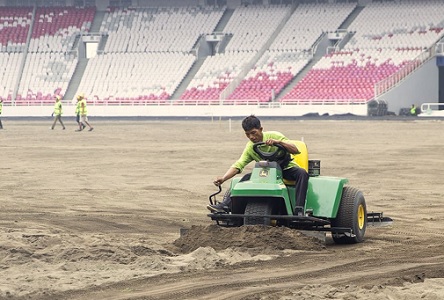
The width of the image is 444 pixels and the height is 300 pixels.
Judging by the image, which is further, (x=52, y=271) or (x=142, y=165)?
(x=142, y=165)

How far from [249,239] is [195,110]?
50.8 metres

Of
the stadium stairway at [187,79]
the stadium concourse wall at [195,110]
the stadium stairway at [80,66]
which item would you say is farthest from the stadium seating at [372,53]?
the stadium stairway at [80,66]

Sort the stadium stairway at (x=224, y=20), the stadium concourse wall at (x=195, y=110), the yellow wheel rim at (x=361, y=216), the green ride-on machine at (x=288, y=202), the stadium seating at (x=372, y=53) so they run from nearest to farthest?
the green ride-on machine at (x=288, y=202)
the yellow wheel rim at (x=361, y=216)
the stadium concourse wall at (x=195, y=110)
the stadium seating at (x=372, y=53)
the stadium stairway at (x=224, y=20)

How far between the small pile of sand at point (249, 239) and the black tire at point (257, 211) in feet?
0.58

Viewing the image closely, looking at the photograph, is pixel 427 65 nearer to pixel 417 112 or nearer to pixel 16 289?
pixel 417 112

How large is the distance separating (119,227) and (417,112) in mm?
44693

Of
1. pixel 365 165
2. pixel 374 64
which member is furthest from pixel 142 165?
pixel 374 64

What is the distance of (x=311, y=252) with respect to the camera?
40.8ft

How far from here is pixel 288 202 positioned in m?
13.0

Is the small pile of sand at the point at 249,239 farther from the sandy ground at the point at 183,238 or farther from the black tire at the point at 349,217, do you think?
the black tire at the point at 349,217

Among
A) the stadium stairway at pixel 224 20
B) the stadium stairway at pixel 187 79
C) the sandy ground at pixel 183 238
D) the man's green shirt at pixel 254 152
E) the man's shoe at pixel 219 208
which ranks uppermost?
the stadium stairway at pixel 224 20

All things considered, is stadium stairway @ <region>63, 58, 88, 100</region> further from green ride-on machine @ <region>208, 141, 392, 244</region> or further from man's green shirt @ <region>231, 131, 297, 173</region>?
green ride-on machine @ <region>208, 141, 392, 244</region>

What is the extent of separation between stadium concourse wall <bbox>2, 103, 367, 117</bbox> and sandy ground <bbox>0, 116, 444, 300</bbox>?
2816cm

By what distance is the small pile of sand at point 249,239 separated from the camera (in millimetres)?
12344
